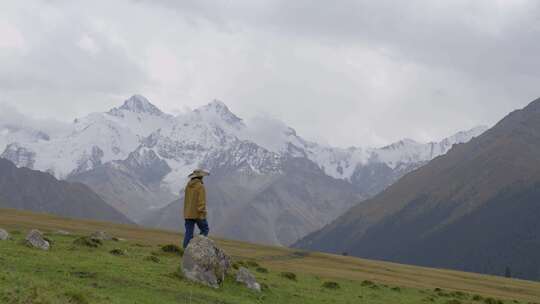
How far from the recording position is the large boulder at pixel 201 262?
3709cm

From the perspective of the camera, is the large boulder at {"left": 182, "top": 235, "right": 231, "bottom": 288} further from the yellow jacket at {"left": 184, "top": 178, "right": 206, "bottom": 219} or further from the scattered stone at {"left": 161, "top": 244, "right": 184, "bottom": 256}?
the scattered stone at {"left": 161, "top": 244, "right": 184, "bottom": 256}

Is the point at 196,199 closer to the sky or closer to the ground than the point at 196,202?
closer to the sky

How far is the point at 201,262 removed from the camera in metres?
37.3

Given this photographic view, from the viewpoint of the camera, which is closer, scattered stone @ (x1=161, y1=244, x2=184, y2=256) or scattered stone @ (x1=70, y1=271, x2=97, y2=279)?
scattered stone @ (x1=70, y1=271, x2=97, y2=279)

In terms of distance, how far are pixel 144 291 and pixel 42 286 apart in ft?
20.2

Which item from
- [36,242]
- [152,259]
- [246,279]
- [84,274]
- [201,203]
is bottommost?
[84,274]

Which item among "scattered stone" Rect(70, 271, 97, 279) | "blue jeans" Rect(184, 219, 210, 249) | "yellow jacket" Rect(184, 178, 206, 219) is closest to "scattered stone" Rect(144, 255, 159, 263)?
"blue jeans" Rect(184, 219, 210, 249)

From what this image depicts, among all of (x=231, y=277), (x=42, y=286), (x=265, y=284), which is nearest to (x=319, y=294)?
(x=265, y=284)

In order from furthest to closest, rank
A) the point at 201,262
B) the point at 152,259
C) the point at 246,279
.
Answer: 1. the point at 152,259
2. the point at 246,279
3. the point at 201,262

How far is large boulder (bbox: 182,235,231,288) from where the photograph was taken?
122 feet

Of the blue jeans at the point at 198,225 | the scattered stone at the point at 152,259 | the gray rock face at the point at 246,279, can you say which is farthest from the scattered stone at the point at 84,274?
the gray rock face at the point at 246,279

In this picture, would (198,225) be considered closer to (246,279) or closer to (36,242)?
(246,279)

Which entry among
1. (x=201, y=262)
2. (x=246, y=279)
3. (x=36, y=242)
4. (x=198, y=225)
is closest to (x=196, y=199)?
(x=198, y=225)

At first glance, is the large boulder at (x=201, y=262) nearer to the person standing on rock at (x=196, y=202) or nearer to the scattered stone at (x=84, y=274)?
the person standing on rock at (x=196, y=202)
